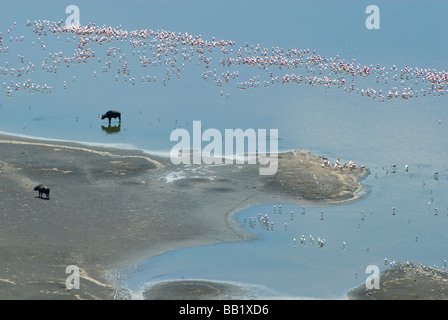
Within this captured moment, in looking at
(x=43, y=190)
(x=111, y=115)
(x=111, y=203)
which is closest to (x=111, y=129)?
(x=111, y=115)

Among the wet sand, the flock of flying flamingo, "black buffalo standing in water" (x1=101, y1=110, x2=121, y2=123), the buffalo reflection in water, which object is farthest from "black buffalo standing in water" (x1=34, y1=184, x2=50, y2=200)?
the flock of flying flamingo

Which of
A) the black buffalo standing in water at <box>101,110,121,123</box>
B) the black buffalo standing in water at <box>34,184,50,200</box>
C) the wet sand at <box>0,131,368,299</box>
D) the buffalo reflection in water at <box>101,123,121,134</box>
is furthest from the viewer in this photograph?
the black buffalo standing in water at <box>101,110,121,123</box>

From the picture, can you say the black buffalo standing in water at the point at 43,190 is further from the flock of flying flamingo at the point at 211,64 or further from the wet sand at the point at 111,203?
the flock of flying flamingo at the point at 211,64

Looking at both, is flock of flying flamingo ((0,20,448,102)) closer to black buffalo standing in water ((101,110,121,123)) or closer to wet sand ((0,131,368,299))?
black buffalo standing in water ((101,110,121,123))

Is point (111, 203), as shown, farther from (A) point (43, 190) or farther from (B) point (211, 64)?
(B) point (211, 64)

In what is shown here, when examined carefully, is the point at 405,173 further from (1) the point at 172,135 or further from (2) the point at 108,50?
(2) the point at 108,50
